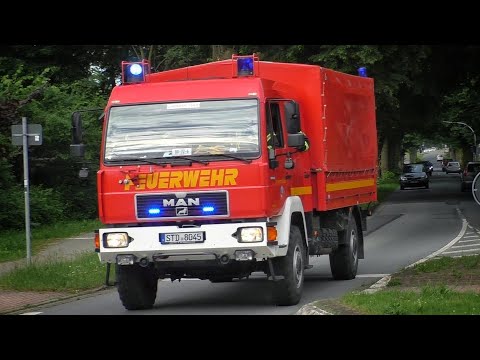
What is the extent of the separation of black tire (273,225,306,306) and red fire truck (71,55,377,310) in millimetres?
15

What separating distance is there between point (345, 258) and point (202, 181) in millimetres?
4813

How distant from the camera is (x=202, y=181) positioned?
39.0 feet

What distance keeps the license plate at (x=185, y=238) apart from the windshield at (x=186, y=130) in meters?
1.00

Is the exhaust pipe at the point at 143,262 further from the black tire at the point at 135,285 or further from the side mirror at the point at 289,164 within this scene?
the side mirror at the point at 289,164

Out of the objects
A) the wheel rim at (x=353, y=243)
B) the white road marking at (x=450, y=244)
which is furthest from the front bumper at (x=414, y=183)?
the wheel rim at (x=353, y=243)

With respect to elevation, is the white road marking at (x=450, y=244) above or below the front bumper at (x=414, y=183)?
below

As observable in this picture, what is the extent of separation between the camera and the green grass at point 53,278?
15.9m

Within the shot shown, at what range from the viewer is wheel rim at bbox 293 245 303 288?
1266 cm

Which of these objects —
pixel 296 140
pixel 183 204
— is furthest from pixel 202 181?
pixel 296 140

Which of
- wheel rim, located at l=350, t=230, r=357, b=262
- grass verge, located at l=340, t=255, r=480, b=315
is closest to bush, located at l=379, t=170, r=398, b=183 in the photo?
wheel rim, located at l=350, t=230, r=357, b=262

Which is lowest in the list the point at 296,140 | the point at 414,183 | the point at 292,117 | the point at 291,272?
the point at 291,272

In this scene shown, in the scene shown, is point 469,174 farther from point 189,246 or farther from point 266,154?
point 189,246

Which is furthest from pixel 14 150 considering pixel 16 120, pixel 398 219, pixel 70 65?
pixel 70 65
